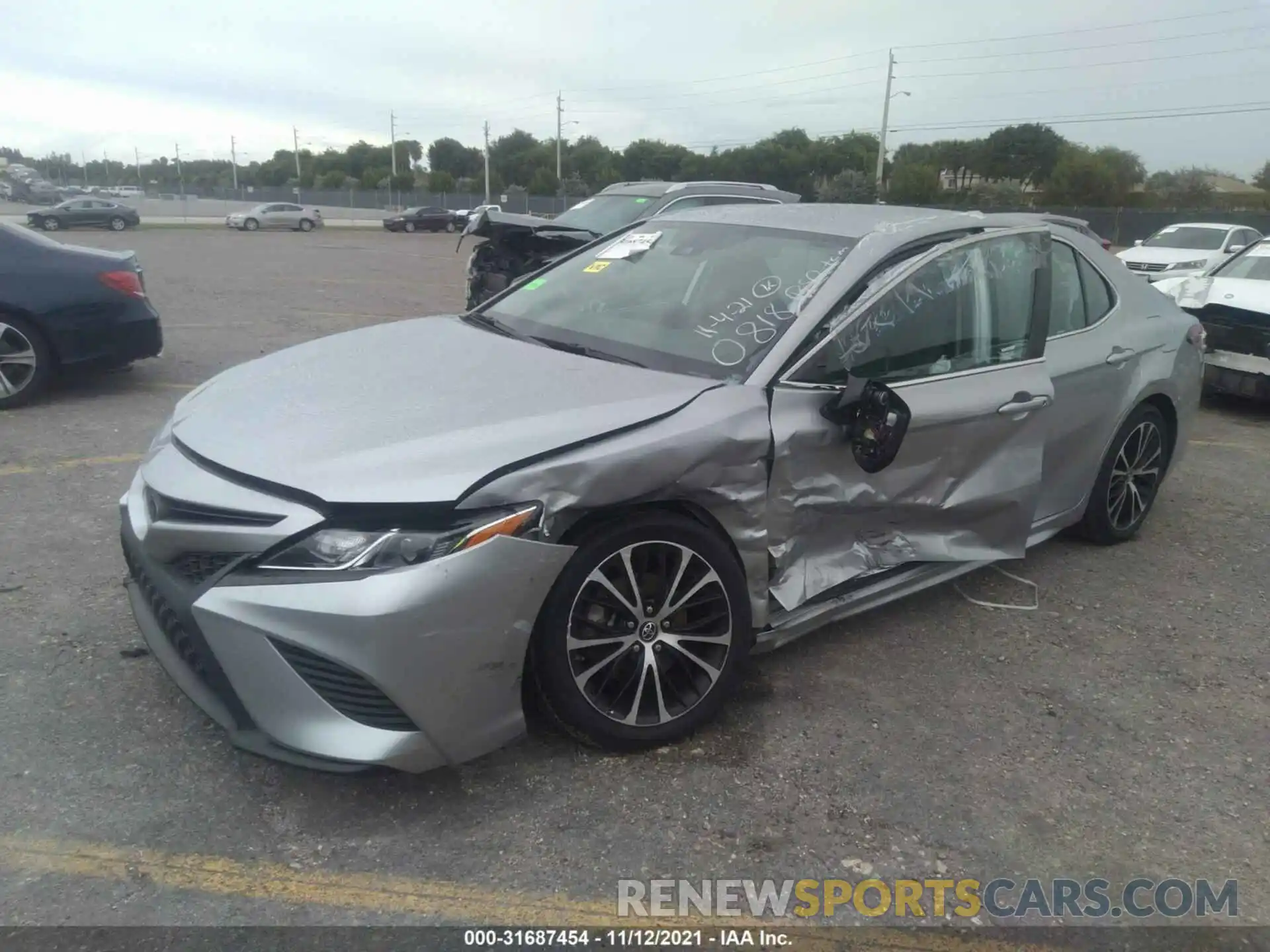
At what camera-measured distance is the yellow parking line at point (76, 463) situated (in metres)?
5.32

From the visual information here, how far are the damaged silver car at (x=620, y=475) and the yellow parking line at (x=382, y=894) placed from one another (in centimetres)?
29

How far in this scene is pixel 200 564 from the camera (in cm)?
261

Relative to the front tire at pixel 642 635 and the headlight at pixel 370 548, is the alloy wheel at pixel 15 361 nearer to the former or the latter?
the headlight at pixel 370 548

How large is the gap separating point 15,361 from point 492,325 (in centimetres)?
438

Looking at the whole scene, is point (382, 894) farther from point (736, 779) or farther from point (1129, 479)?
point (1129, 479)

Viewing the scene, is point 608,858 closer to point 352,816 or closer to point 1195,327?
point 352,816

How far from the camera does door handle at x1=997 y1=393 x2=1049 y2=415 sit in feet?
12.5

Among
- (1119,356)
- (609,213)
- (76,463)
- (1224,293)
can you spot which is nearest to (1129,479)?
(1119,356)

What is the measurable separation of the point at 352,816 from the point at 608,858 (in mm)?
709

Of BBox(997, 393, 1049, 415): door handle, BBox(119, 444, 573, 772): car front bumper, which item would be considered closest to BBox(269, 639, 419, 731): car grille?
BBox(119, 444, 573, 772): car front bumper

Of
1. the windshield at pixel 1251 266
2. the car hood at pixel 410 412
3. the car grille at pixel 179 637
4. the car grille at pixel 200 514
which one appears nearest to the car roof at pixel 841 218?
the car hood at pixel 410 412

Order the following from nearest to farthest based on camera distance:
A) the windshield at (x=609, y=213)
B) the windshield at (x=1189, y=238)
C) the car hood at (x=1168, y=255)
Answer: the windshield at (x=609, y=213)
the car hood at (x=1168, y=255)
the windshield at (x=1189, y=238)

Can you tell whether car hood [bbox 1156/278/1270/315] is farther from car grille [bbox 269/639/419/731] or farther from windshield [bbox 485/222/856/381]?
car grille [bbox 269/639/419/731]

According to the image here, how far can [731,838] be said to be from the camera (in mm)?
2650
